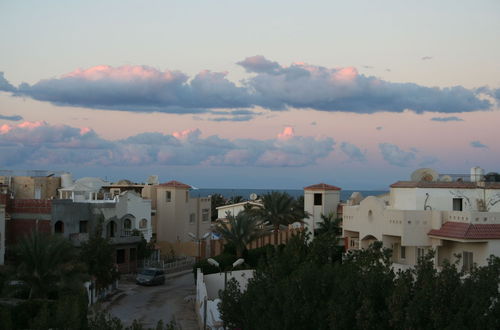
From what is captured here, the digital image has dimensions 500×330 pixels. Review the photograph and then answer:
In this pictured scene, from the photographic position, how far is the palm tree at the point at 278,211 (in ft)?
177

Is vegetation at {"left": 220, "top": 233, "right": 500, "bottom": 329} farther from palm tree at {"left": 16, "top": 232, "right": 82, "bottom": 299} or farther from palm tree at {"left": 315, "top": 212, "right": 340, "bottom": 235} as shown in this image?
palm tree at {"left": 315, "top": 212, "right": 340, "bottom": 235}

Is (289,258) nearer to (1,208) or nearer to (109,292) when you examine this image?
(109,292)

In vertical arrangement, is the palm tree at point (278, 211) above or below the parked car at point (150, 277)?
above

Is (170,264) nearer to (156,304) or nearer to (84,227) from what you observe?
(84,227)

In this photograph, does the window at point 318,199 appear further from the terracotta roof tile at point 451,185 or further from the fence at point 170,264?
the terracotta roof tile at point 451,185

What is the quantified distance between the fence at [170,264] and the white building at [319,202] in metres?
12.0

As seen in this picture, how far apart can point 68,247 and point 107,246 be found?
242 inches

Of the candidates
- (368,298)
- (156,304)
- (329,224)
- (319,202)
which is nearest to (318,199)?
(319,202)

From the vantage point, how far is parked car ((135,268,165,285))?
44.5 m

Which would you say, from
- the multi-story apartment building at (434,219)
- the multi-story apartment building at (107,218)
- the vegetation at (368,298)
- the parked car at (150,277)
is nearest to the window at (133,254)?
the multi-story apartment building at (107,218)

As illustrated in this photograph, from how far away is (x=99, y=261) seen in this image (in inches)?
1492

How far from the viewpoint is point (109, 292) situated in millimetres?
40781

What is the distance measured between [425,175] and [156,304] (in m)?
16.2

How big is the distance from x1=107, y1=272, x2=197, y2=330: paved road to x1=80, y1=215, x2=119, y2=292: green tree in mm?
1329
